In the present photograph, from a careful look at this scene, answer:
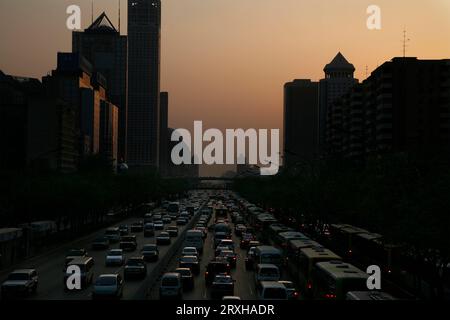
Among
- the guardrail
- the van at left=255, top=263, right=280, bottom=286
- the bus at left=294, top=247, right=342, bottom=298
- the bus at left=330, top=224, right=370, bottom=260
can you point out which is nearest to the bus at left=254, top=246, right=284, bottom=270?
the bus at left=294, top=247, right=342, bottom=298

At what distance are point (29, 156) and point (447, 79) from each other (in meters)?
103

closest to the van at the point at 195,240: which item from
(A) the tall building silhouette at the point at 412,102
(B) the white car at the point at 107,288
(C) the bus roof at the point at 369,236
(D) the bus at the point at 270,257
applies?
(C) the bus roof at the point at 369,236

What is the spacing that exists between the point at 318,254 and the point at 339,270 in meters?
7.23

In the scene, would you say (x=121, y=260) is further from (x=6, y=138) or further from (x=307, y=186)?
(x=6, y=138)

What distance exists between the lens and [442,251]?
32.1 m

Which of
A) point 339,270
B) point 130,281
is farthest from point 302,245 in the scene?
point 339,270

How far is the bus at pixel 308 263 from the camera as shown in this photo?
3456 cm

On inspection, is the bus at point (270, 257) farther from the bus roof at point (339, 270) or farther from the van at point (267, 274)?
the bus roof at point (339, 270)

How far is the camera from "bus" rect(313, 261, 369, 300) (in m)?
26.6

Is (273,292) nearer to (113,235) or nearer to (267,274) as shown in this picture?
(267,274)

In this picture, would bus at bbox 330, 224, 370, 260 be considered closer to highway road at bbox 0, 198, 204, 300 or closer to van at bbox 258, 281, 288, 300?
highway road at bbox 0, 198, 204, 300

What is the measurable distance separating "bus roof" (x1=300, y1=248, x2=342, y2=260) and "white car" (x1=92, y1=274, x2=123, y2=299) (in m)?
9.75

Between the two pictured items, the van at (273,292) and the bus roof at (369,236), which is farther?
the bus roof at (369,236)
